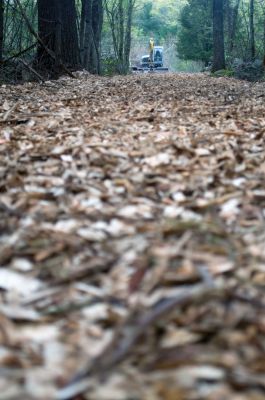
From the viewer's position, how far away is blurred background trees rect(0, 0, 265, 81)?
777cm

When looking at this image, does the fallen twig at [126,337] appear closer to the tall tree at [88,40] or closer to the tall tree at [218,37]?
the tall tree at [88,40]

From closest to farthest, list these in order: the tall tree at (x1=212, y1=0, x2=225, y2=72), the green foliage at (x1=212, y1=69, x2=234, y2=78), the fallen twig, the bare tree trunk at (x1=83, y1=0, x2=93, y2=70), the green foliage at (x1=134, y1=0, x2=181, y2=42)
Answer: the fallen twig → the bare tree trunk at (x1=83, y1=0, x2=93, y2=70) → the green foliage at (x1=212, y1=69, x2=234, y2=78) → the tall tree at (x1=212, y1=0, x2=225, y2=72) → the green foliage at (x1=134, y1=0, x2=181, y2=42)

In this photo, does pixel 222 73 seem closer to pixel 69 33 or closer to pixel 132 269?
pixel 69 33

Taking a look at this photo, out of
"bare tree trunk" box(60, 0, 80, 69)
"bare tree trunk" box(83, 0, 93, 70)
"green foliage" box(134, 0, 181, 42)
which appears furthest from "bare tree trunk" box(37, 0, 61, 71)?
"green foliage" box(134, 0, 181, 42)

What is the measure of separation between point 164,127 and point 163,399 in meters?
2.49

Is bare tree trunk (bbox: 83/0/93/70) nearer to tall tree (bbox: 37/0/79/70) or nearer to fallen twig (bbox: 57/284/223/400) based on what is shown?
tall tree (bbox: 37/0/79/70)

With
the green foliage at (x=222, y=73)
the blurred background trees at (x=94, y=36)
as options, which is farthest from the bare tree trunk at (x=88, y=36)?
the green foliage at (x=222, y=73)

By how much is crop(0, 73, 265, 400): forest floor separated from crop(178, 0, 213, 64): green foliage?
67.8 feet

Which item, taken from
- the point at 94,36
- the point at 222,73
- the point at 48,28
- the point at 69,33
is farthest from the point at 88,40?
the point at 222,73

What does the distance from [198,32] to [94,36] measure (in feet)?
35.6

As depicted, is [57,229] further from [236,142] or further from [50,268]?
[236,142]

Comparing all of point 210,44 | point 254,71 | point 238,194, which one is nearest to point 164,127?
point 238,194

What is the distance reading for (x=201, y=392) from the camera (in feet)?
3.22

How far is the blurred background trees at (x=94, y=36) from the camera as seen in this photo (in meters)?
7.77
